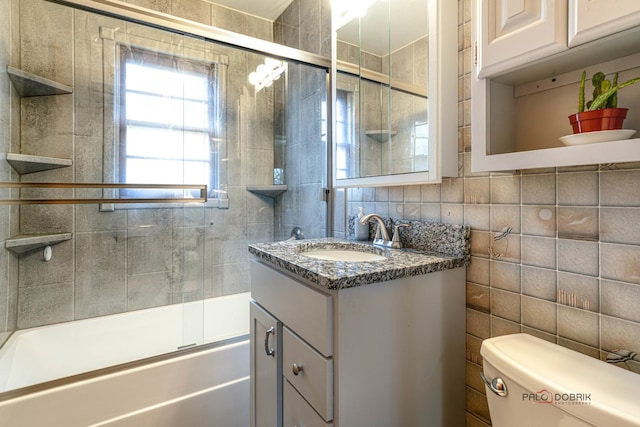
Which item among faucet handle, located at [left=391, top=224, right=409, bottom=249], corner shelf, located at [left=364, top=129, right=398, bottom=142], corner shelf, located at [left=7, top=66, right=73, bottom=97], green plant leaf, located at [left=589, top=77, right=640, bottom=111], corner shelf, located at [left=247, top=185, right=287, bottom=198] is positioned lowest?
faucet handle, located at [left=391, top=224, right=409, bottom=249]

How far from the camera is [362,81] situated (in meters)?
1.46

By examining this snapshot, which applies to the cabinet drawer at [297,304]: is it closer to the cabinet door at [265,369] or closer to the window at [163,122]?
the cabinet door at [265,369]

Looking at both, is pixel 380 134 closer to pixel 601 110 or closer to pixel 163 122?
pixel 601 110

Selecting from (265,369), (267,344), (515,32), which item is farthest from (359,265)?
(515,32)

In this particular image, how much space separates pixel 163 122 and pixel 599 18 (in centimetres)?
193

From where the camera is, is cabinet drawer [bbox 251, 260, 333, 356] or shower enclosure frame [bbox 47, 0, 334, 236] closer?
cabinet drawer [bbox 251, 260, 333, 356]

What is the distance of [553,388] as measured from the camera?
0.56m

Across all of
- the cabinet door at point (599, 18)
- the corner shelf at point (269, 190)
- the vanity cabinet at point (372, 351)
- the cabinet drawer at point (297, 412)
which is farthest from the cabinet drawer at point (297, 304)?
the corner shelf at point (269, 190)

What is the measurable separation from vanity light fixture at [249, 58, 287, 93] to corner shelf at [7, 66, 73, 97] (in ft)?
3.42

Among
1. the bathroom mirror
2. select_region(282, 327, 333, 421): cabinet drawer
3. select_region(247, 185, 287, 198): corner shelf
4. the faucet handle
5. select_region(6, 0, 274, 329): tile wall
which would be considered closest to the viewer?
select_region(282, 327, 333, 421): cabinet drawer

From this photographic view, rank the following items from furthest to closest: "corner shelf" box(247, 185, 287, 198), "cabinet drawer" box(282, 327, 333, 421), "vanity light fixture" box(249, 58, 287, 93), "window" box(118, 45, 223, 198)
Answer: "corner shelf" box(247, 185, 287, 198), "vanity light fixture" box(249, 58, 287, 93), "window" box(118, 45, 223, 198), "cabinet drawer" box(282, 327, 333, 421)

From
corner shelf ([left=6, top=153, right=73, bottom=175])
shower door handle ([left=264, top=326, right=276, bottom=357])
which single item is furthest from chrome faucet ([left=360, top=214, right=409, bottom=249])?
corner shelf ([left=6, top=153, right=73, bottom=175])

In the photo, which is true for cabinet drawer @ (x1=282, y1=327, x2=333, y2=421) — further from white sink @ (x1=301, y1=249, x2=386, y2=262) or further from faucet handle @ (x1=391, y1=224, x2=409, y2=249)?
faucet handle @ (x1=391, y1=224, x2=409, y2=249)

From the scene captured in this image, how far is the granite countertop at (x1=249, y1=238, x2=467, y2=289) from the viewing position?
758 millimetres
